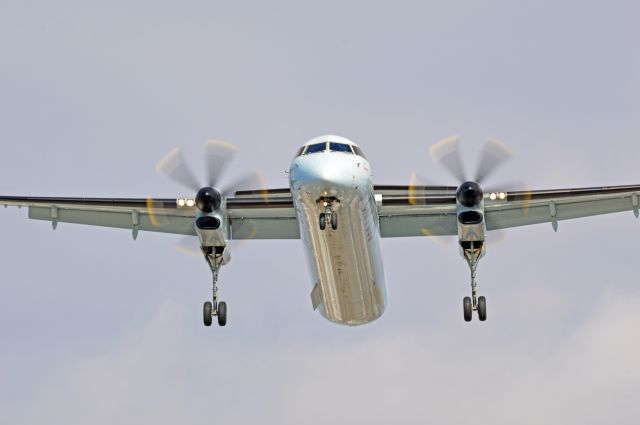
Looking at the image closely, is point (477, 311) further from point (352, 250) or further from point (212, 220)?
point (212, 220)

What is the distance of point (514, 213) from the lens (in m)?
26.5

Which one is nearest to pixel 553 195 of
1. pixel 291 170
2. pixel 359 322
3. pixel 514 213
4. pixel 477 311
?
pixel 514 213

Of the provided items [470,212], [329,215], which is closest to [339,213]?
[329,215]

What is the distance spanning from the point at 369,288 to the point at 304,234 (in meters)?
2.26

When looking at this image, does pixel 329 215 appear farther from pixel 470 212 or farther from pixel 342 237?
pixel 470 212

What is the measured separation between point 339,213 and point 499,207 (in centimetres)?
640

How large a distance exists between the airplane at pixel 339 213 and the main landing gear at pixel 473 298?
2cm

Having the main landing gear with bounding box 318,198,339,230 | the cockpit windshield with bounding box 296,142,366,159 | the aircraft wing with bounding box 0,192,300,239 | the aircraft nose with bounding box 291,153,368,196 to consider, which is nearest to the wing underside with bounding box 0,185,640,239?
the aircraft wing with bounding box 0,192,300,239

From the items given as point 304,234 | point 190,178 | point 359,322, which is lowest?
point 359,322

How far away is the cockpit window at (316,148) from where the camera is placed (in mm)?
21625

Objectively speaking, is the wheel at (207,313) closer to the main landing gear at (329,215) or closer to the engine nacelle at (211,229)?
the engine nacelle at (211,229)

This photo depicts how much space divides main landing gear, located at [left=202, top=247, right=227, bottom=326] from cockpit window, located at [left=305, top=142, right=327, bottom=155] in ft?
15.7

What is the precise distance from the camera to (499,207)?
26.2 metres

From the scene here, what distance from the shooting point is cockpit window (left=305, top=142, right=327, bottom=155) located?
2162 centimetres
